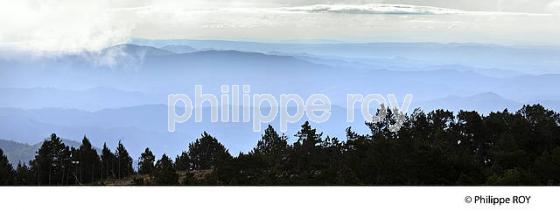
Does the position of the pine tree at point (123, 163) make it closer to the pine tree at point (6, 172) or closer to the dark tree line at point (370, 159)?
the dark tree line at point (370, 159)

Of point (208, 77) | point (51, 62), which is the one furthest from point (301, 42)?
point (51, 62)

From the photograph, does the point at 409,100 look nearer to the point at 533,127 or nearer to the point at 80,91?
the point at 533,127

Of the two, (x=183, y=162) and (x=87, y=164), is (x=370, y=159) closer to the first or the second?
(x=183, y=162)

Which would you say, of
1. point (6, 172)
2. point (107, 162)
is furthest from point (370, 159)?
point (6, 172)

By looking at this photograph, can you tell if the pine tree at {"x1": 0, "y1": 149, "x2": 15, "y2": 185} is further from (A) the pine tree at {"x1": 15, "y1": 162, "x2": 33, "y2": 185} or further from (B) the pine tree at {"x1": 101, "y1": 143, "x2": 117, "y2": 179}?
(B) the pine tree at {"x1": 101, "y1": 143, "x2": 117, "y2": 179}

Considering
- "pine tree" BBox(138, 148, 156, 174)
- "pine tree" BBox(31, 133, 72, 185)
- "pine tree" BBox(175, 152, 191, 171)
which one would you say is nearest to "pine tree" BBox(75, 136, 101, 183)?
"pine tree" BBox(31, 133, 72, 185)
